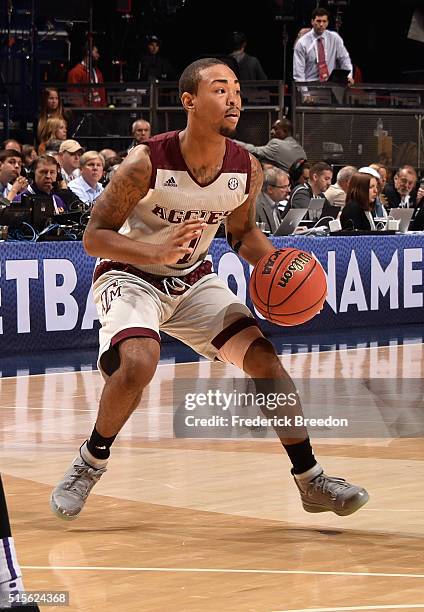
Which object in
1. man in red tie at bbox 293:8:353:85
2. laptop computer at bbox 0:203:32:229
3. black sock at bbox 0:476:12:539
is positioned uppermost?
man in red tie at bbox 293:8:353:85

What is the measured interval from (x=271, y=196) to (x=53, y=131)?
3456mm

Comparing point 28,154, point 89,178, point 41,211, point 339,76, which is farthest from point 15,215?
point 339,76

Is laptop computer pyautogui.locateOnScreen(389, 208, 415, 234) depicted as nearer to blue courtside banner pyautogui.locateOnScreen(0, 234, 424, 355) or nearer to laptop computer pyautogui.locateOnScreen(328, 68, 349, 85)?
blue courtside banner pyautogui.locateOnScreen(0, 234, 424, 355)

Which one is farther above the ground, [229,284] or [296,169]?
[296,169]

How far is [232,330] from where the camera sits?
576cm

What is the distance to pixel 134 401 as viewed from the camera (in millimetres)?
5523

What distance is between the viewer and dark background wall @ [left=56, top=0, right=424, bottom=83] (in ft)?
68.0

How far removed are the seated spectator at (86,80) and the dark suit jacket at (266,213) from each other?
4435 millimetres

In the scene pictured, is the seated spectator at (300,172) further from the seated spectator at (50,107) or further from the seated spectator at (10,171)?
the seated spectator at (10,171)

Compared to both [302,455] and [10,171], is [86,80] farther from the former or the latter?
[302,455]

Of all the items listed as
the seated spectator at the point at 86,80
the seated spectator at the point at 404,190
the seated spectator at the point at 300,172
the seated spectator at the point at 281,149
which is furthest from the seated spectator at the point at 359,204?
the seated spectator at the point at 86,80

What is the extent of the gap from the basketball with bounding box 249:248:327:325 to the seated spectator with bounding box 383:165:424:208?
386 inches

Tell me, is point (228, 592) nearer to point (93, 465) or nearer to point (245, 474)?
point (93, 465)

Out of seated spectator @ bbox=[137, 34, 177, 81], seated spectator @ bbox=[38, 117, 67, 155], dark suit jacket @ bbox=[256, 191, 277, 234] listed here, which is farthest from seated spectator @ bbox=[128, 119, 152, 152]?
seated spectator @ bbox=[137, 34, 177, 81]
